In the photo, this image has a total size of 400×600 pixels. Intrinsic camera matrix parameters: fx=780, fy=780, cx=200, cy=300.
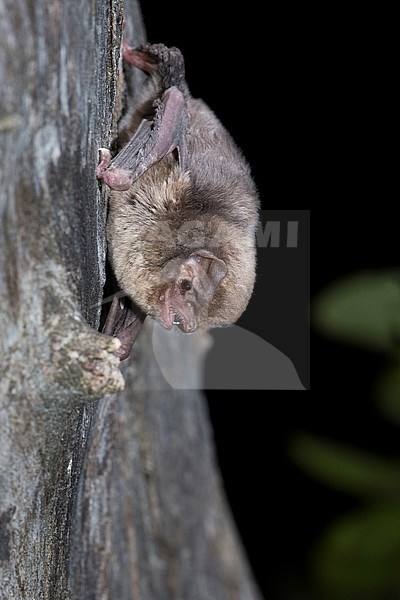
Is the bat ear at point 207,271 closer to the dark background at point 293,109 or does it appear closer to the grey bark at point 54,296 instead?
the grey bark at point 54,296

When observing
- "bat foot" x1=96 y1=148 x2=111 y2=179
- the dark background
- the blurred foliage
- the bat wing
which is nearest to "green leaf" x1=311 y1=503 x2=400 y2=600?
the blurred foliage

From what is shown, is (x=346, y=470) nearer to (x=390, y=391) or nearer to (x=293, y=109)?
(x=390, y=391)

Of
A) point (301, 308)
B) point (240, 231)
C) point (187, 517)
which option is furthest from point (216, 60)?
point (187, 517)

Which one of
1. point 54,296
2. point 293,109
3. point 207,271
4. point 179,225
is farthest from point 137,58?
point 293,109

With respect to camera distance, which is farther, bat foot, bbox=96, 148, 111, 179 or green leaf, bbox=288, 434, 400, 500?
green leaf, bbox=288, 434, 400, 500

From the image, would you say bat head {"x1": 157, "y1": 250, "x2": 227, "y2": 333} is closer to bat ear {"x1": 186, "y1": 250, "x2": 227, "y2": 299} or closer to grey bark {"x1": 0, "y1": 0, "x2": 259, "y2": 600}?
bat ear {"x1": 186, "y1": 250, "x2": 227, "y2": 299}

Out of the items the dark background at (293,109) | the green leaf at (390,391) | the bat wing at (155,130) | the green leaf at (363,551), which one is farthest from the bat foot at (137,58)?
the green leaf at (363,551)
